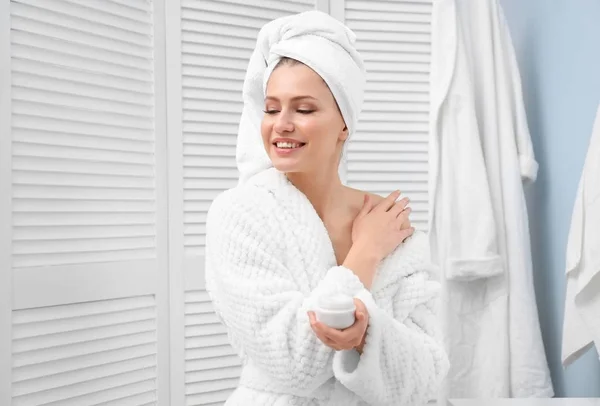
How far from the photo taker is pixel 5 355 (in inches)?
66.0

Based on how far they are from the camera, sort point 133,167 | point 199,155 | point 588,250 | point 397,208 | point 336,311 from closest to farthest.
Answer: point 336,311
point 397,208
point 588,250
point 133,167
point 199,155

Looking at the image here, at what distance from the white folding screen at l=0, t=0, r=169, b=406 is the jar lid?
3.38ft

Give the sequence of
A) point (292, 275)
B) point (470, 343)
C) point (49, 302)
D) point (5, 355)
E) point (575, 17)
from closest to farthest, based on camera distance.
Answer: point (292, 275)
point (5, 355)
point (49, 302)
point (575, 17)
point (470, 343)

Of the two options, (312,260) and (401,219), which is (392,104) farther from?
(312,260)

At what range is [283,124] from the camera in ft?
3.73

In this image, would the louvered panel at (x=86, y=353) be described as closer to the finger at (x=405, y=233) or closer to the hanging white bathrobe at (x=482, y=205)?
the hanging white bathrobe at (x=482, y=205)

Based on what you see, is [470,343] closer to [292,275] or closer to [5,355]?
[292,275]

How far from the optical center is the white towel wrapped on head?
1.15 metres

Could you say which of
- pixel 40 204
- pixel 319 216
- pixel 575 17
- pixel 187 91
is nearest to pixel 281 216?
pixel 319 216

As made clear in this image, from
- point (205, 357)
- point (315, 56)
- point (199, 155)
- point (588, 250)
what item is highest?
point (315, 56)

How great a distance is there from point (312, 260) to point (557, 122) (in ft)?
4.01

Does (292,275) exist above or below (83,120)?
below

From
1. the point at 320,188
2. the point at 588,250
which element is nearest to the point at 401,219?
the point at 320,188

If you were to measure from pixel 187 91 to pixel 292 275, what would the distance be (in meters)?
1.12
